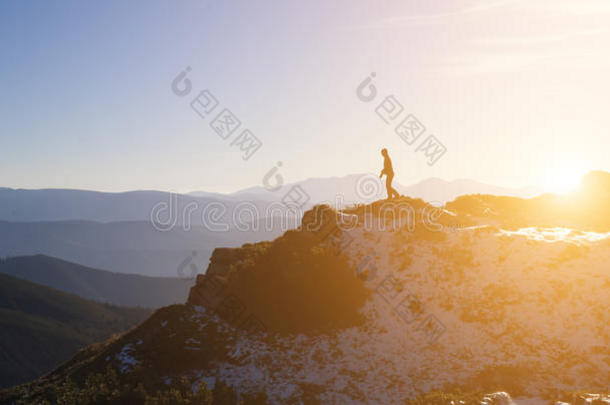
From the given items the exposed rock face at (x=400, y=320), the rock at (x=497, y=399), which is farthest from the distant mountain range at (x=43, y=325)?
the rock at (x=497, y=399)

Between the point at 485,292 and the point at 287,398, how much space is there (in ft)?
37.3

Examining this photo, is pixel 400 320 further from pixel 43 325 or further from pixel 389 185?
pixel 43 325

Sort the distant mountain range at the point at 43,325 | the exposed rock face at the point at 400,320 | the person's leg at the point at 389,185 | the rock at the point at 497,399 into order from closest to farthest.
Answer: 1. the rock at the point at 497,399
2. the exposed rock face at the point at 400,320
3. the person's leg at the point at 389,185
4. the distant mountain range at the point at 43,325

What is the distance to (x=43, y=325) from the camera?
11256 centimetres

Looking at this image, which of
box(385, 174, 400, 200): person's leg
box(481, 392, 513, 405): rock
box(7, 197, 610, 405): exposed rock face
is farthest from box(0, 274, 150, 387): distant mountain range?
box(481, 392, 513, 405): rock

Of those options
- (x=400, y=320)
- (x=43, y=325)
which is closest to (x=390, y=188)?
(x=400, y=320)

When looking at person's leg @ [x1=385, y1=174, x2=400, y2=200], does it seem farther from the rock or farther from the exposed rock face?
the rock

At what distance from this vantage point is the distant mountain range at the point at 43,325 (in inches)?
3853

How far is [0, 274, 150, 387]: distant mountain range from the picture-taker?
97.9 m

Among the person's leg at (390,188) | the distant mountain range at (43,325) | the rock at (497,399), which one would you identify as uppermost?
the person's leg at (390,188)

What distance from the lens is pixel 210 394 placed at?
49.9 ft

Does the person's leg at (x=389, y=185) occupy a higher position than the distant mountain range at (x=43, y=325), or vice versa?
the person's leg at (x=389, y=185)

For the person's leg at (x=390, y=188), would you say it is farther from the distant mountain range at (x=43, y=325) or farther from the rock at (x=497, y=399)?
the distant mountain range at (x=43, y=325)

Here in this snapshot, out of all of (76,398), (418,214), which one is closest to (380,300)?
(418,214)
